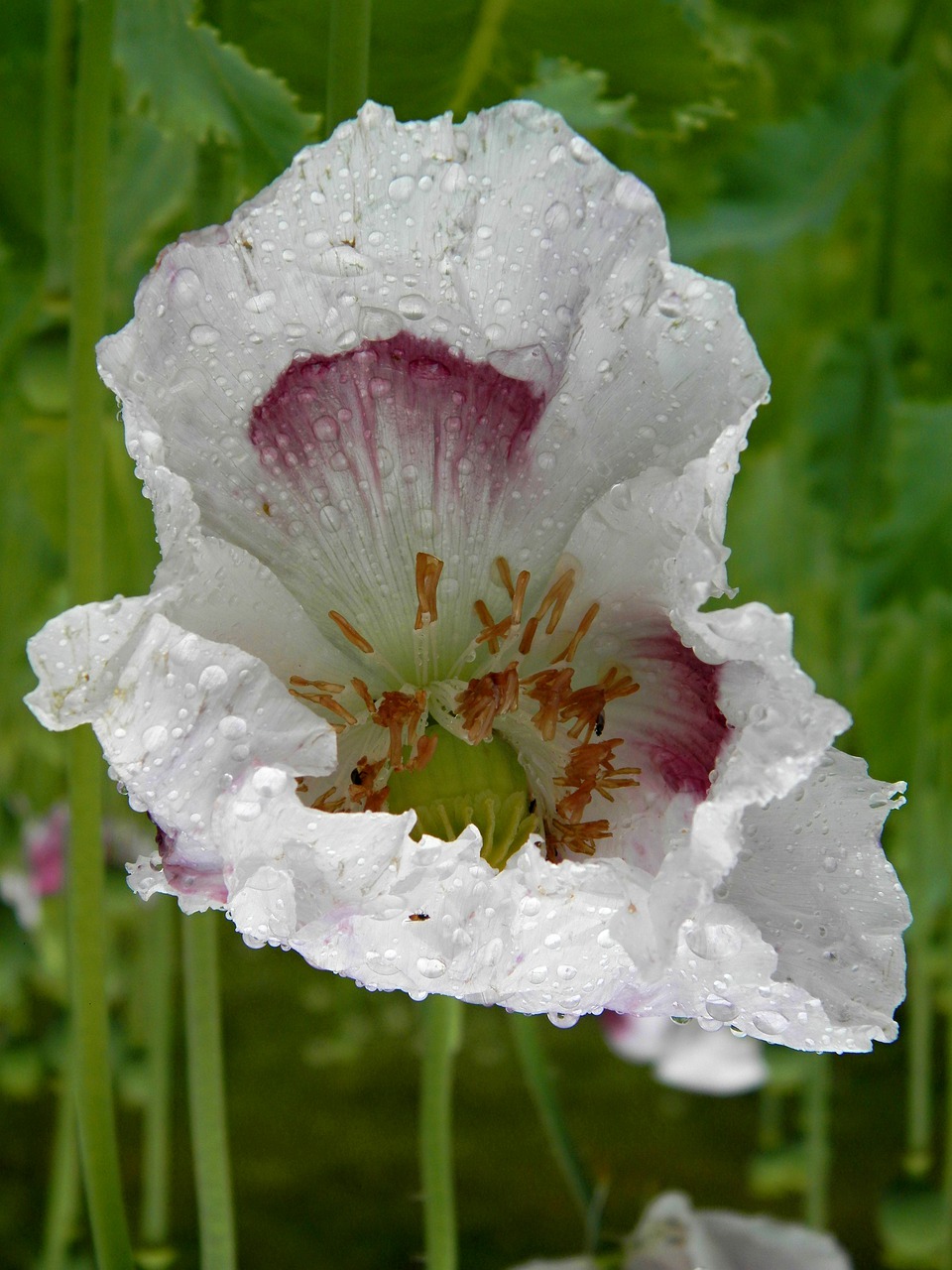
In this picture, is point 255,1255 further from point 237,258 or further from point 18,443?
point 237,258

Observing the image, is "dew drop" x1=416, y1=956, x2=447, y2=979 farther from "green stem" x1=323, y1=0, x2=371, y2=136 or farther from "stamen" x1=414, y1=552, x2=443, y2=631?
"green stem" x1=323, y1=0, x2=371, y2=136

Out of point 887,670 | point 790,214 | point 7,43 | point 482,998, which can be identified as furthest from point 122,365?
point 887,670

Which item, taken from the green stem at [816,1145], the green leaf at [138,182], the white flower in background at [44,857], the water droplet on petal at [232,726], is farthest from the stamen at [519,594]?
the white flower in background at [44,857]

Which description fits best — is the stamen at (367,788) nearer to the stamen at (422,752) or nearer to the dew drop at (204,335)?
the stamen at (422,752)

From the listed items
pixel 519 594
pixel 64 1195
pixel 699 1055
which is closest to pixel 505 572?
pixel 519 594

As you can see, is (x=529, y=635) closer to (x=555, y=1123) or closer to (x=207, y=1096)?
(x=207, y=1096)

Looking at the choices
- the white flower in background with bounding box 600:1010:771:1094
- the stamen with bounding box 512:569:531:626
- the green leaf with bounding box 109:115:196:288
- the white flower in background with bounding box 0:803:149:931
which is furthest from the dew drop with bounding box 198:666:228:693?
the white flower in background with bounding box 600:1010:771:1094
